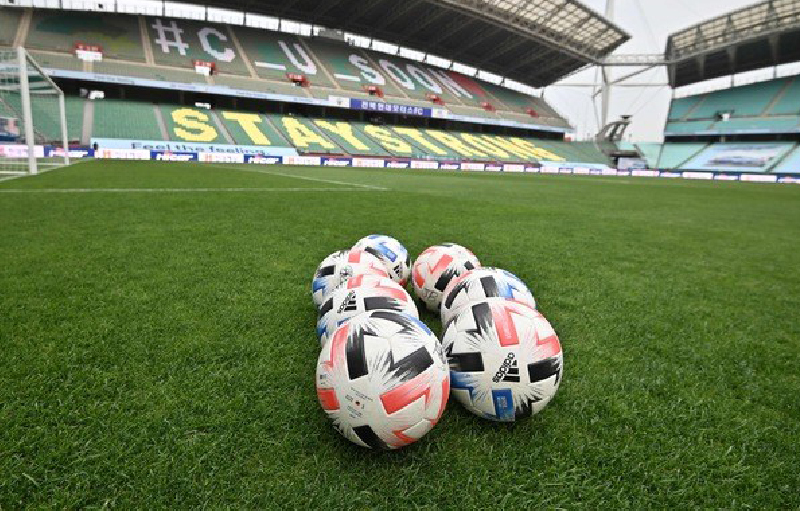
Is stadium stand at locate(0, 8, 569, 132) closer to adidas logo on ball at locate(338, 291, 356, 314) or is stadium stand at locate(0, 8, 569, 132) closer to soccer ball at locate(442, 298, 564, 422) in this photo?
adidas logo on ball at locate(338, 291, 356, 314)

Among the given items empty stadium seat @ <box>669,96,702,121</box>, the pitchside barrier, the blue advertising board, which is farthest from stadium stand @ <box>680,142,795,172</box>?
the blue advertising board

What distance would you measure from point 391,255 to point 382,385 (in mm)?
1812

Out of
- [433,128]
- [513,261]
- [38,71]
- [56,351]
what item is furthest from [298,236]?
[433,128]

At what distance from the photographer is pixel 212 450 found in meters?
1.71

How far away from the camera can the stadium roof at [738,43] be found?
35781 millimetres

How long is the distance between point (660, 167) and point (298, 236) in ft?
168

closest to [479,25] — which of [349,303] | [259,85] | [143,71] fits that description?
[259,85]

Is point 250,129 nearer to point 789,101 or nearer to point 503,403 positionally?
point 503,403

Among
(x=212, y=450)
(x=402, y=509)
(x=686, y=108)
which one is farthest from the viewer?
Result: (x=686, y=108)

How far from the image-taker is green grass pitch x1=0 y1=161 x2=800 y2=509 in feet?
5.19

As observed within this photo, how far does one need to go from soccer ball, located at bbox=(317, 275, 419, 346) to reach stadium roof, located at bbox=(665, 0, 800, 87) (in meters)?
48.6

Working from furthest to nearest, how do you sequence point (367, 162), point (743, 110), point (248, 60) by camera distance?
point (743, 110)
point (248, 60)
point (367, 162)

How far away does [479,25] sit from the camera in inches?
1593

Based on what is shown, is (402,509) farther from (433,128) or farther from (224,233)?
(433,128)
